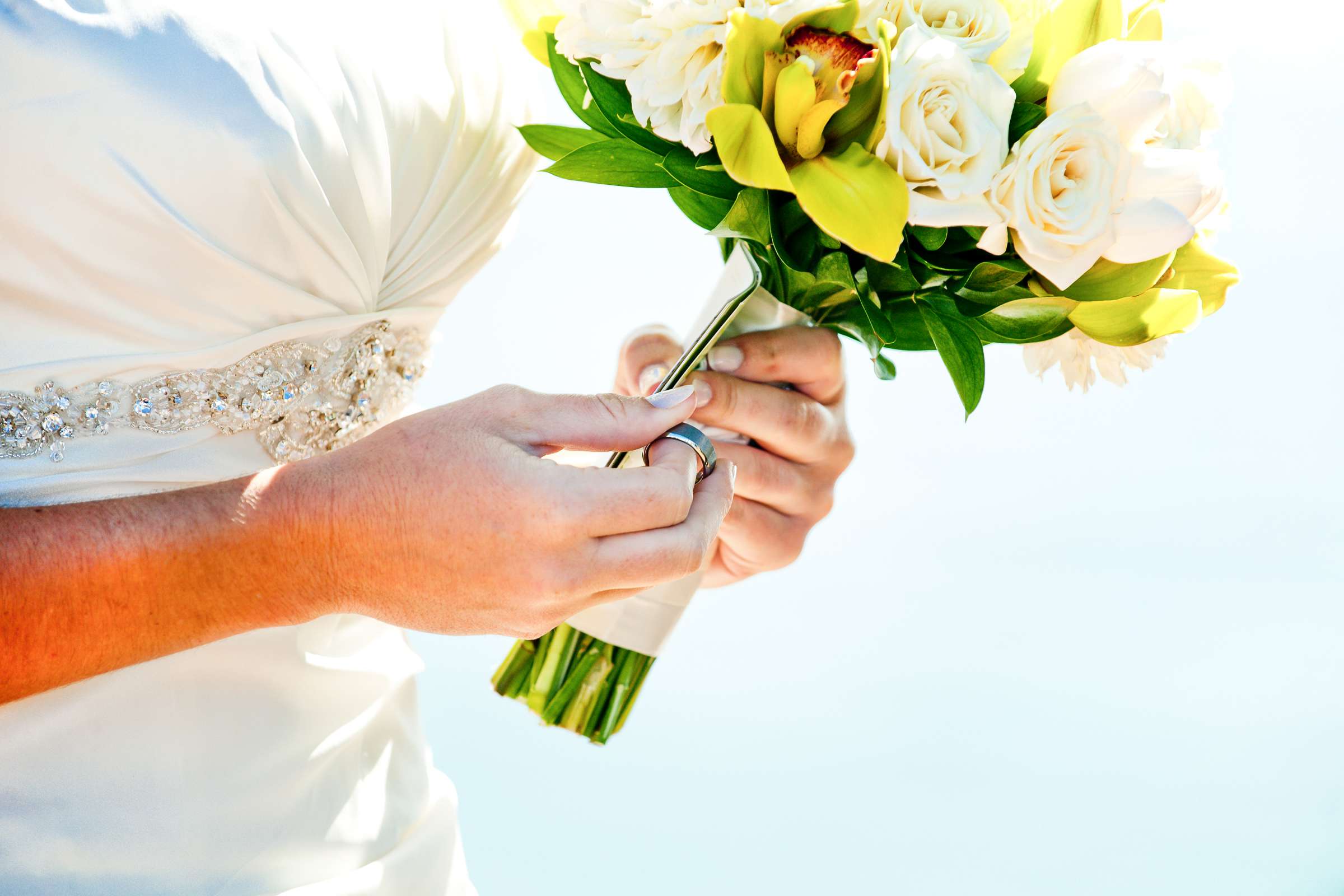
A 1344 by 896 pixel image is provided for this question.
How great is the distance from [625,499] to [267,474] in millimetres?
302

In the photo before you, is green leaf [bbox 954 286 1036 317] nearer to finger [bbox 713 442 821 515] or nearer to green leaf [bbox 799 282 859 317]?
green leaf [bbox 799 282 859 317]

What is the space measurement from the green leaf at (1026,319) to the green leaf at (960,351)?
0.06 feet

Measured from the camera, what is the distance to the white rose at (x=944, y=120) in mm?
860

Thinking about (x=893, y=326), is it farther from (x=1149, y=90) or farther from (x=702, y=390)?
(x=1149, y=90)

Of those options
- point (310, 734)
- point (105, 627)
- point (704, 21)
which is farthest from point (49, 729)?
point (704, 21)

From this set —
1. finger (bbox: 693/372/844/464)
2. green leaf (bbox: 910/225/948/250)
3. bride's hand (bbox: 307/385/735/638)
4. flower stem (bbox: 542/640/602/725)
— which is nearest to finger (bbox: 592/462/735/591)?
bride's hand (bbox: 307/385/735/638)

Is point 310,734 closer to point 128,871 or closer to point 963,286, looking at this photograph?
point 128,871

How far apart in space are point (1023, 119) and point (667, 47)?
0.30 m

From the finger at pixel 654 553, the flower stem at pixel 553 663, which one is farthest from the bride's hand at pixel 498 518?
the flower stem at pixel 553 663

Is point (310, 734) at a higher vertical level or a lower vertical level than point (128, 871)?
higher

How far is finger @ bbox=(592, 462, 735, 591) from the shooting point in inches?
35.7

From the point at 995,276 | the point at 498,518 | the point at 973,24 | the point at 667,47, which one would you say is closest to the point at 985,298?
the point at 995,276

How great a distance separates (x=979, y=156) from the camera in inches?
34.6

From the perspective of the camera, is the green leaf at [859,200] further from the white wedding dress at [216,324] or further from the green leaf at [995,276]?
the white wedding dress at [216,324]
